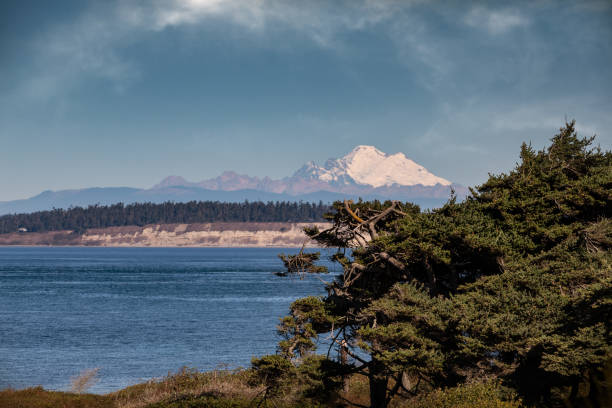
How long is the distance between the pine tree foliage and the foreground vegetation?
0.19 feet

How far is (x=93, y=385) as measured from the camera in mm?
38250

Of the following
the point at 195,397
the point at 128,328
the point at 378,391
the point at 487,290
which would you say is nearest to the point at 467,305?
the point at 487,290

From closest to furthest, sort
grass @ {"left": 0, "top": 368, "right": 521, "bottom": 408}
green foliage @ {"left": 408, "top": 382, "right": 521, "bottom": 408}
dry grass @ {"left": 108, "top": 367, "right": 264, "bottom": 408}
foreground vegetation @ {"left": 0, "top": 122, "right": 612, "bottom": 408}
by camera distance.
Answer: green foliage @ {"left": 408, "top": 382, "right": 521, "bottom": 408}, foreground vegetation @ {"left": 0, "top": 122, "right": 612, "bottom": 408}, grass @ {"left": 0, "top": 368, "right": 521, "bottom": 408}, dry grass @ {"left": 108, "top": 367, "right": 264, "bottom": 408}

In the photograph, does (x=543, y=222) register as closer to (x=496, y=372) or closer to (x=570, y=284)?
(x=570, y=284)

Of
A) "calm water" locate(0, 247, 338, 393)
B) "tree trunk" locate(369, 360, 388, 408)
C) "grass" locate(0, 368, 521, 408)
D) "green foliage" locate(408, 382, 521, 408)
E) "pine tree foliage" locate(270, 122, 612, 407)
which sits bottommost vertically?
"calm water" locate(0, 247, 338, 393)

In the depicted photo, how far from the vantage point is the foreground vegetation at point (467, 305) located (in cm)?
1844

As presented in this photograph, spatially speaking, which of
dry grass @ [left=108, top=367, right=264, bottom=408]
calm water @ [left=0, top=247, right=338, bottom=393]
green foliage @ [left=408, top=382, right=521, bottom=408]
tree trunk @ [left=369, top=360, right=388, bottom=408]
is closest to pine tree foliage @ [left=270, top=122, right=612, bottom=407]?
tree trunk @ [left=369, top=360, right=388, bottom=408]

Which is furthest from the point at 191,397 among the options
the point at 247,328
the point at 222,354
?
the point at 247,328

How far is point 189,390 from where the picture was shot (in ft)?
93.3

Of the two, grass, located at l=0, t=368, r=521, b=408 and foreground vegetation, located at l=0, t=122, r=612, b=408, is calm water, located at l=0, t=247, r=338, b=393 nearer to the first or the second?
grass, located at l=0, t=368, r=521, b=408

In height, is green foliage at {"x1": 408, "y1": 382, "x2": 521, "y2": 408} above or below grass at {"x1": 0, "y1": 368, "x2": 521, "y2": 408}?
above

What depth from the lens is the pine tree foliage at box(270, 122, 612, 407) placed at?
18.5m

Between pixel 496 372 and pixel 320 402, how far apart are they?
7.87 m

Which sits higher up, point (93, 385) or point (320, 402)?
point (320, 402)
